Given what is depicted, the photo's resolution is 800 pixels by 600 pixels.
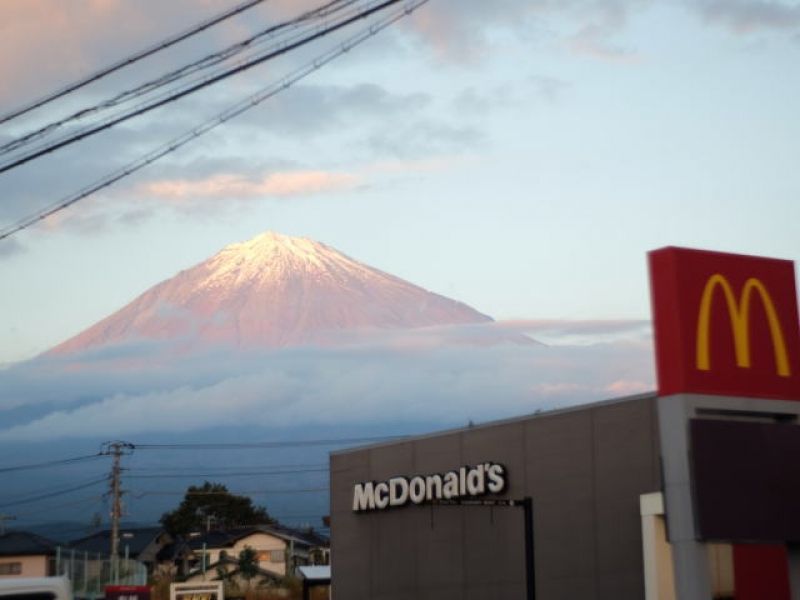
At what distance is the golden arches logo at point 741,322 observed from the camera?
22.3 m

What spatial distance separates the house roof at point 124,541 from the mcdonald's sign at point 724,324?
107981 mm

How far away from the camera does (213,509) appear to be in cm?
17262

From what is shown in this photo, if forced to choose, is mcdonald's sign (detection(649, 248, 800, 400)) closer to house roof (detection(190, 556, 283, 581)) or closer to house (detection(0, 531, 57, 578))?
house (detection(0, 531, 57, 578))

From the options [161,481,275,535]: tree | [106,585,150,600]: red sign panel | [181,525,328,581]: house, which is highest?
[161,481,275,535]: tree

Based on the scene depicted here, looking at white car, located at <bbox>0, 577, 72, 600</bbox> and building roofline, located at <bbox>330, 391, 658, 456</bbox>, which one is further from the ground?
building roofline, located at <bbox>330, 391, 658, 456</bbox>

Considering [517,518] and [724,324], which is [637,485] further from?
[724,324]

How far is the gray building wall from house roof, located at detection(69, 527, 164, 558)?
3275 inches

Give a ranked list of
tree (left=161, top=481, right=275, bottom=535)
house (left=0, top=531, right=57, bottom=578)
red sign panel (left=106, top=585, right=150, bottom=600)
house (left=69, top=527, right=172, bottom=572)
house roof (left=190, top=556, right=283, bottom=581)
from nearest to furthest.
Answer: red sign panel (left=106, top=585, right=150, bottom=600) < house (left=0, top=531, right=57, bottom=578) < house roof (left=190, top=556, right=283, bottom=581) < house (left=69, top=527, right=172, bottom=572) < tree (left=161, top=481, right=275, bottom=535)

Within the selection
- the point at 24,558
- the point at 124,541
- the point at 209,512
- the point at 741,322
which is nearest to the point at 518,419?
the point at 741,322

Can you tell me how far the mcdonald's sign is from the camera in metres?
22.2

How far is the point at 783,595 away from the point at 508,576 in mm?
10304

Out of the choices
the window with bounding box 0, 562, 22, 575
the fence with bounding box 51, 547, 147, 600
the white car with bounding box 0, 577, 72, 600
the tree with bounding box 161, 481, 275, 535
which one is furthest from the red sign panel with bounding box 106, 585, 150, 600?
the tree with bounding box 161, 481, 275, 535

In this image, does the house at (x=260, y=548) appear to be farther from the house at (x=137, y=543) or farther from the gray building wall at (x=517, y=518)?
the gray building wall at (x=517, y=518)

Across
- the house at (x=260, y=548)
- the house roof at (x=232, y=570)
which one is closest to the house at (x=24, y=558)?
the house roof at (x=232, y=570)
